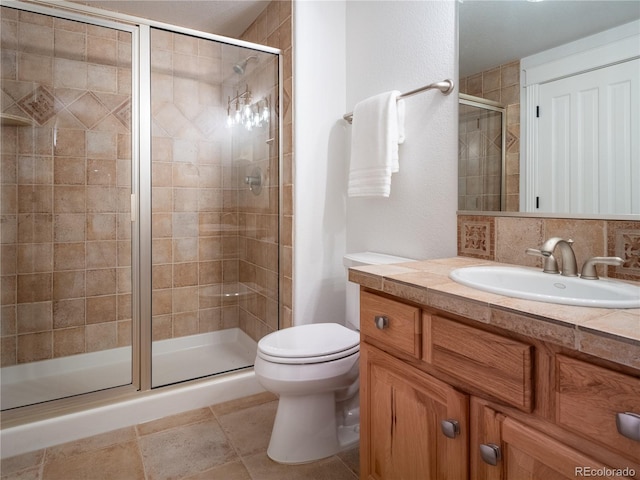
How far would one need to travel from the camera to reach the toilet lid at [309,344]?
1.45 metres

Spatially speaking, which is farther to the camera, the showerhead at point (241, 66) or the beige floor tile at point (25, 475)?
the showerhead at point (241, 66)

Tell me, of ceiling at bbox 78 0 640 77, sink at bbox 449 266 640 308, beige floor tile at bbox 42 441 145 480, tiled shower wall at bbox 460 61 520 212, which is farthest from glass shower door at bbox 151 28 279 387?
sink at bbox 449 266 640 308

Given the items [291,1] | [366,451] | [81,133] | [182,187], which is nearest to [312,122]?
[291,1]

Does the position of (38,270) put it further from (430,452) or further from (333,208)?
(430,452)

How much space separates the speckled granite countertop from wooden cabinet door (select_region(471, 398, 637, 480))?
7.7 inches

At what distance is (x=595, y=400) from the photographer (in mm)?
621

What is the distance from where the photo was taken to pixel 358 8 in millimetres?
2107

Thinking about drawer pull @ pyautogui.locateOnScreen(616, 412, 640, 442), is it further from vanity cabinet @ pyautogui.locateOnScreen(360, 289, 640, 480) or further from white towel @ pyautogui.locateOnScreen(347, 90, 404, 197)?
white towel @ pyautogui.locateOnScreen(347, 90, 404, 197)

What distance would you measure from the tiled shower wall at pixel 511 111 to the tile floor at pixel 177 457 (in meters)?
1.21

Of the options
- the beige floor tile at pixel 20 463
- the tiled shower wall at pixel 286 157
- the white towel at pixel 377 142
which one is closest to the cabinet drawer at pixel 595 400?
the white towel at pixel 377 142

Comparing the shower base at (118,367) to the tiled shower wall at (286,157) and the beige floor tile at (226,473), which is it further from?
the beige floor tile at (226,473)

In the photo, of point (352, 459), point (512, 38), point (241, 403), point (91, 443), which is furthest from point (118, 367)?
point (512, 38)

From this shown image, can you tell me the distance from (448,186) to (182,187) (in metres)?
1.52

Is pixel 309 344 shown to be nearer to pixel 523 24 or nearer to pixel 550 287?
pixel 550 287
